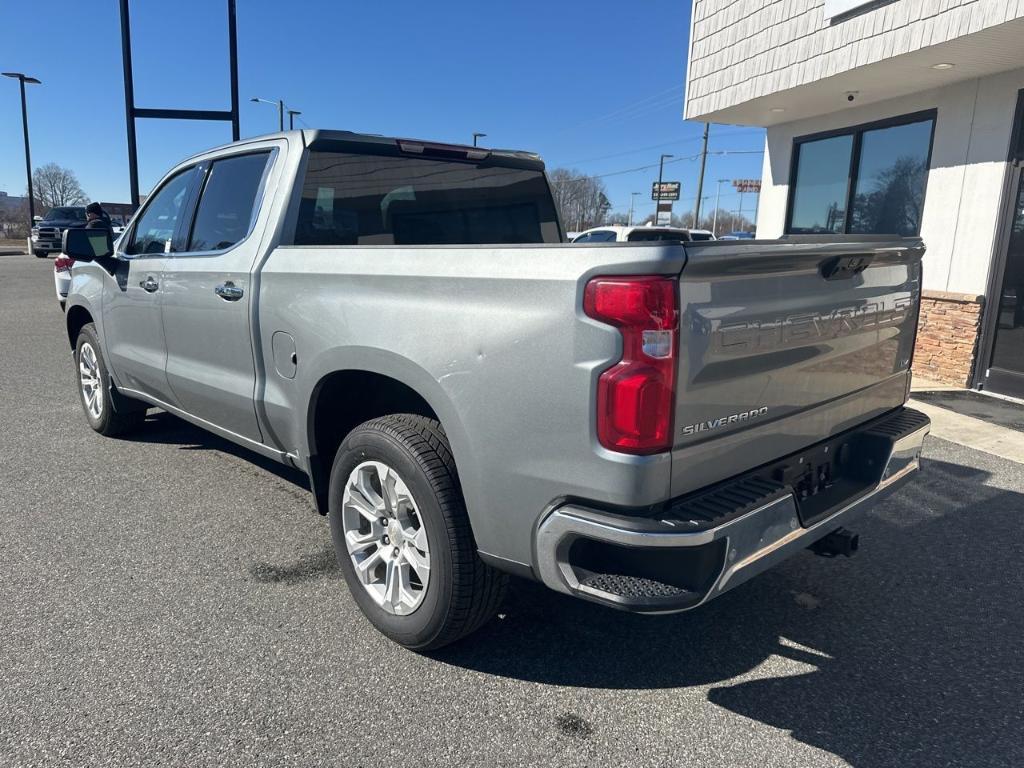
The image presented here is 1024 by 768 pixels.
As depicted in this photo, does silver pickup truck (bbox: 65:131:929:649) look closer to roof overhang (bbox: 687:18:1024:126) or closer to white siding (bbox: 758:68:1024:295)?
roof overhang (bbox: 687:18:1024:126)

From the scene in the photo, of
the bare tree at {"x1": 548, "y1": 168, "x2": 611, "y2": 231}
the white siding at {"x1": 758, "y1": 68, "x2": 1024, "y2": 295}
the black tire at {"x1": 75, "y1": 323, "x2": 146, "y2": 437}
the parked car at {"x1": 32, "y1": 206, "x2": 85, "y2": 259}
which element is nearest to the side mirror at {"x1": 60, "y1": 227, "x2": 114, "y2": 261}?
the black tire at {"x1": 75, "y1": 323, "x2": 146, "y2": 437}

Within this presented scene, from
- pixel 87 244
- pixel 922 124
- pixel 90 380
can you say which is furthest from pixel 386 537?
pixel 922 124

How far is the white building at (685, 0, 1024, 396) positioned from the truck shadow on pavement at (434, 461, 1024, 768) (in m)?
4.91

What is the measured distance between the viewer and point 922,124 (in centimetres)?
836

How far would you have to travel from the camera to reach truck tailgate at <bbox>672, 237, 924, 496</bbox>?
2.04m

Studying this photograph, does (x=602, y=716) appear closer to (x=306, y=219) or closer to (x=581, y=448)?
(x=581, y=448)

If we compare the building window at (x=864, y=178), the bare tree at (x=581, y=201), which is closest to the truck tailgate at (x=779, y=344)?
Answer: the building window at (x=864, y=178)

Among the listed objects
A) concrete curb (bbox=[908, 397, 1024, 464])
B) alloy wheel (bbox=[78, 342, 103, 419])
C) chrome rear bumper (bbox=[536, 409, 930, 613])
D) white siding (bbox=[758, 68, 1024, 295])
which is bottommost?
concrete curb (bbox=[908, 397, 1024, 464])

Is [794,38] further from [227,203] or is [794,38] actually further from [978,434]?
[227,203]

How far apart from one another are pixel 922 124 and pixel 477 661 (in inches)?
333

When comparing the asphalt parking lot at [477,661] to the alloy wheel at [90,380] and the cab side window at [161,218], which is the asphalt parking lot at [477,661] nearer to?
the alloy wheel at [90,380]

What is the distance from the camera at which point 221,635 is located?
2.81 m

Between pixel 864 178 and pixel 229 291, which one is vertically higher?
pixel 864 178

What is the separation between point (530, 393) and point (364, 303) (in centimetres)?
89
